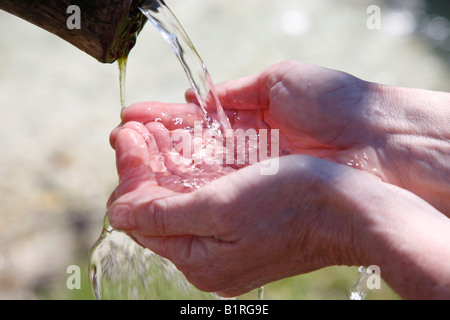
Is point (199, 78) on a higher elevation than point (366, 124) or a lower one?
higher

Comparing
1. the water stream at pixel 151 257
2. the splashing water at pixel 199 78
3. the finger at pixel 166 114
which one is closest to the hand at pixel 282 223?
the water stream at pixel 151 257

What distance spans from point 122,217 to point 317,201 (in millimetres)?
528

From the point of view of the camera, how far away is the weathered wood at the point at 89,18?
58.3 inches

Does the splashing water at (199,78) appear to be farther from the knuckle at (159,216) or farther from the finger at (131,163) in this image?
the knuckle at (159,216)

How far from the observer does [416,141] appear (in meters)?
1.83

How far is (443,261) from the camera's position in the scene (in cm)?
124

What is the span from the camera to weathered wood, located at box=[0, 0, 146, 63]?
148 cm

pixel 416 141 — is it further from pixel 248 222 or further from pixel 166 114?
pixel 166 114

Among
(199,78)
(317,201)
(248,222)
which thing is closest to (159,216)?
(248,222)

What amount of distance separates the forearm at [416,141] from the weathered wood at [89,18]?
3.03 ft

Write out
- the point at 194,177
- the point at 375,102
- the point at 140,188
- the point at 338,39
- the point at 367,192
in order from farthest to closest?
the point at 338,39 → the point at 375,102 → the point at 194,177 → the point at 140,188 → the point at 367,192

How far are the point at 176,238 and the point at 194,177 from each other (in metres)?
0.32

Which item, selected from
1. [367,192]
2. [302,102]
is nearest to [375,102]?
[302,102]
